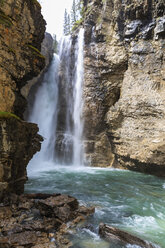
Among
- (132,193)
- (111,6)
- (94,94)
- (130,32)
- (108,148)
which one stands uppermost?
(111,6)

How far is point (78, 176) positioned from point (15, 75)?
8490mm

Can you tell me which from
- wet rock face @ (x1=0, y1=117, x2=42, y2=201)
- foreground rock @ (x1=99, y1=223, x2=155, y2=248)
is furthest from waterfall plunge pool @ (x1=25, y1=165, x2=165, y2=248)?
wet rock face @ (x1=0, y1=117, x2=42, y2=201)

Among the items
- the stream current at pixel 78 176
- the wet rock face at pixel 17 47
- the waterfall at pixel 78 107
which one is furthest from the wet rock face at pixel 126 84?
the wet rock face at pixel 17 47

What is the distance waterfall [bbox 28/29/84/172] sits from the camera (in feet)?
67.5

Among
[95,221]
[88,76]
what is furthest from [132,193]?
[88,76]

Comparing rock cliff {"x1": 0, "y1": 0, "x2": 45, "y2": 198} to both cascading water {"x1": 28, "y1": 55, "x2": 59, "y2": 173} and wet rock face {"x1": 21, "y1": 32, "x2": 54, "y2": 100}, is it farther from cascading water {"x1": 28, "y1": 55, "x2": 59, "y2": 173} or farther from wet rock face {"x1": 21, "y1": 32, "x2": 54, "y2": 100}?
wet rock face {"x1": 21, "y1": 32, "x2": 54, "y2": 100}

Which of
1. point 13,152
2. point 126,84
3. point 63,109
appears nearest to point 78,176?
point 13,152

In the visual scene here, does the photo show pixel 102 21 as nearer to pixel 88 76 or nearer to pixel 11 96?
pixel 88 76

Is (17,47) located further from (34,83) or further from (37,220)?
(34,83)

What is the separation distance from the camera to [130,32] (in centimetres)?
1800

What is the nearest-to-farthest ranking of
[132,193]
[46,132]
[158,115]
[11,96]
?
[11,96]
[132,193]
[158,115]
[46,132]

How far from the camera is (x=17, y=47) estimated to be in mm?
7926

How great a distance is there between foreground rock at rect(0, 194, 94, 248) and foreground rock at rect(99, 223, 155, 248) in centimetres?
93

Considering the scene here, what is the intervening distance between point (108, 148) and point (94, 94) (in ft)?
18.6
